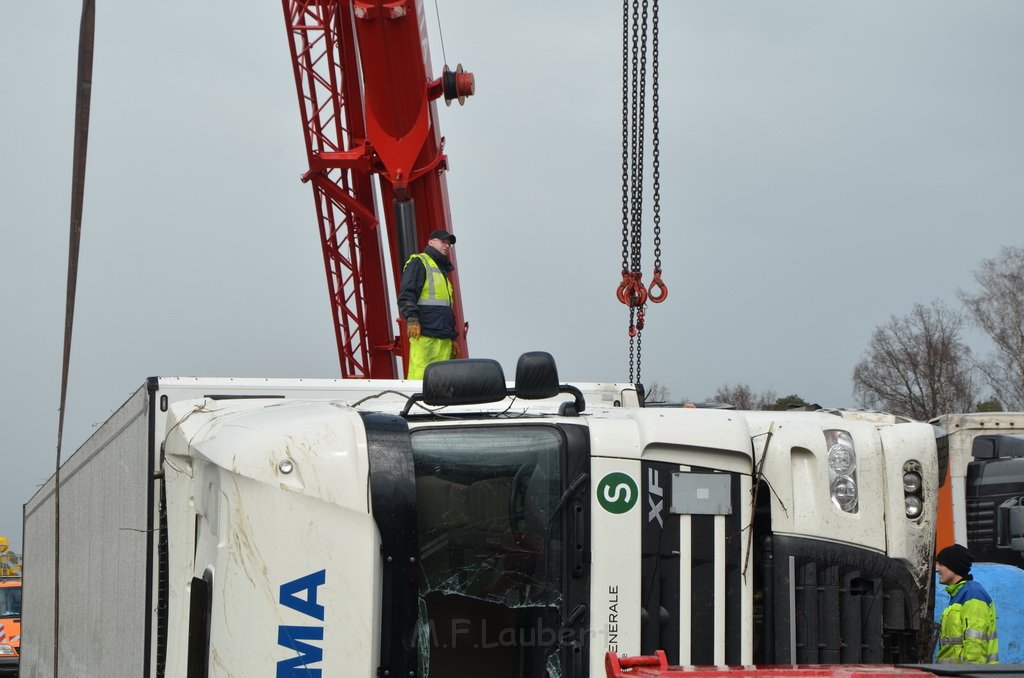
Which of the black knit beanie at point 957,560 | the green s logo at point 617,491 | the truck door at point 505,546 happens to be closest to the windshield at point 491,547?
the truck door at point 505,546

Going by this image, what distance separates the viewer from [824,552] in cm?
436

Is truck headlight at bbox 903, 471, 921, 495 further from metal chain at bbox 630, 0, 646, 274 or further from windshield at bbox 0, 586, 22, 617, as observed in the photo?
windshield at bbox 0, 586, 22, 617

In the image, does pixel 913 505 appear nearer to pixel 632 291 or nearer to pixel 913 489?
pixel 913 489

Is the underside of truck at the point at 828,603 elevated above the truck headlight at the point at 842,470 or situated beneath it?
situated beneath

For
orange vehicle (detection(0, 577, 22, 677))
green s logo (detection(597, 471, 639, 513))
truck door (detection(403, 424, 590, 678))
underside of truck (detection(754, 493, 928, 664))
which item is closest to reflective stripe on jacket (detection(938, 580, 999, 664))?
underside of truck (detection(754, 493, 928, 664))

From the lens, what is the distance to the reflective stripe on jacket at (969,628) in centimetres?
672

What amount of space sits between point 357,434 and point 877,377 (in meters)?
41.1

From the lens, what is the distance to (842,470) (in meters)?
4.46

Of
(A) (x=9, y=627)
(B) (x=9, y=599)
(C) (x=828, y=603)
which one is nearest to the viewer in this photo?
(C) (x=828, y=603)

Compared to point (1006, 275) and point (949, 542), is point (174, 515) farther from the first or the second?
point (1006, 275)

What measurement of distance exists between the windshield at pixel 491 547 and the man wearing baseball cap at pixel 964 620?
129 inches

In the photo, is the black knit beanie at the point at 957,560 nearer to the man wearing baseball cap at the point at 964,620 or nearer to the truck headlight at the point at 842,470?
the man wearing baseball cap at the point at 964,620

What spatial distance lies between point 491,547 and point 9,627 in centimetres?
1614

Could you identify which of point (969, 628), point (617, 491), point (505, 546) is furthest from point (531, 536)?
point (969, 628)
